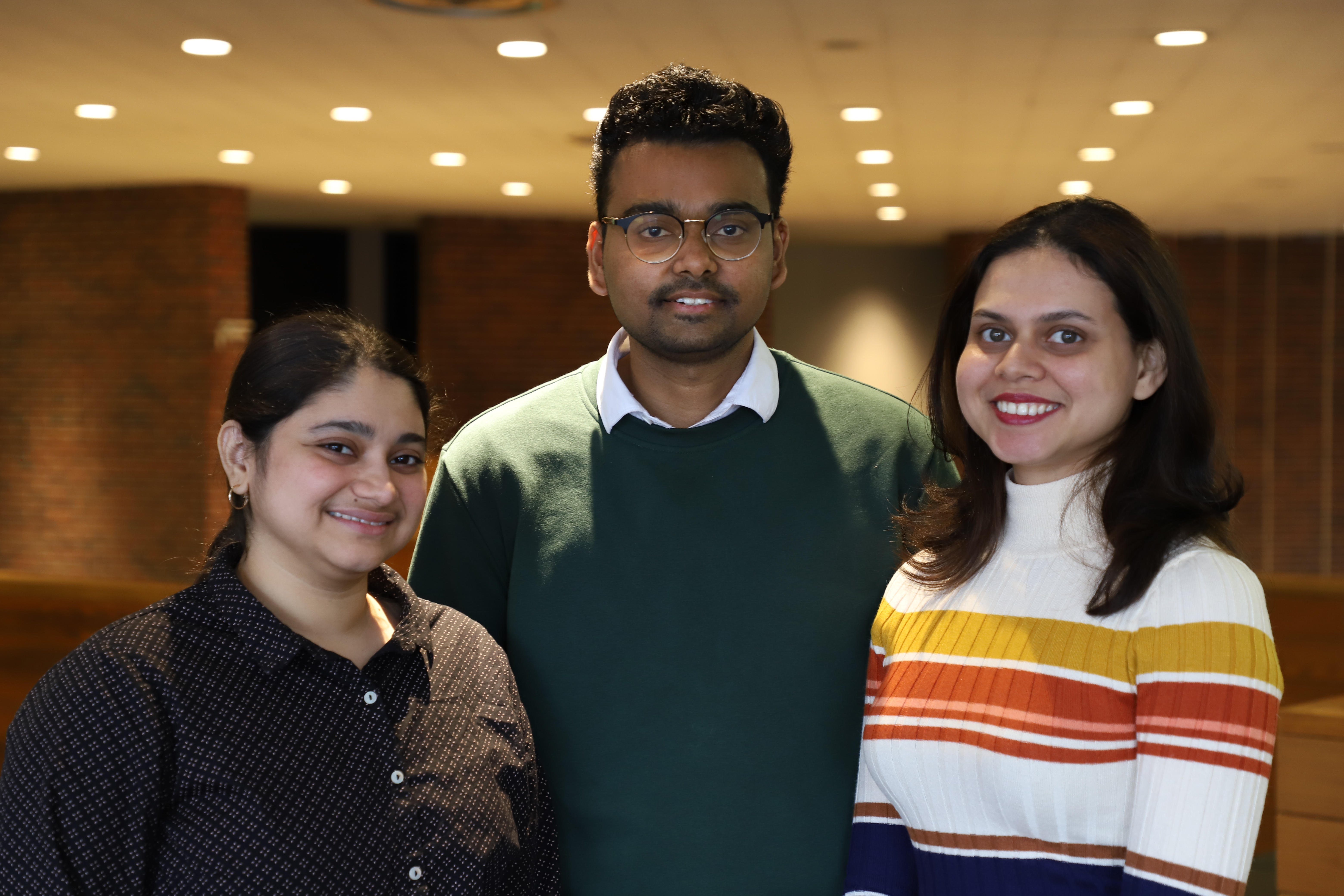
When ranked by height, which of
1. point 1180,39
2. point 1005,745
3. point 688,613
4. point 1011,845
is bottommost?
point 1011,845

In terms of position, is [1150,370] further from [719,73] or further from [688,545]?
[719,73]

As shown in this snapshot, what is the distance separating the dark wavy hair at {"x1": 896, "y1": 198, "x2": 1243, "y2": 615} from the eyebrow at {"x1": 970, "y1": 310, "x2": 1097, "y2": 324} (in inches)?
1.9

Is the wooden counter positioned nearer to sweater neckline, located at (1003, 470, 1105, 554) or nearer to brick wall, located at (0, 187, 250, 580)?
sweater neckline, located at (1003, 470, 1105, 554)

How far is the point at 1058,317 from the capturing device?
1.61 m

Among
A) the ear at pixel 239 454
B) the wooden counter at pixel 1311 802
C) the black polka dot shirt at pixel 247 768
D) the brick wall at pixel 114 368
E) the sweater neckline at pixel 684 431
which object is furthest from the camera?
the brick wall at pixel 114 368

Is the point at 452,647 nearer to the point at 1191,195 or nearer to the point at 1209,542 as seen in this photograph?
the point at 1209,542

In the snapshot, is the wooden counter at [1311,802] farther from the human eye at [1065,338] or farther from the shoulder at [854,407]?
the human eye at [1065,338]

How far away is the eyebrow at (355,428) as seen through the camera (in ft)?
5.11

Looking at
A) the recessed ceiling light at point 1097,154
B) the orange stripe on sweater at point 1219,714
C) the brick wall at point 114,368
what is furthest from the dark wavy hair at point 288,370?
the brick wall at point 114,368

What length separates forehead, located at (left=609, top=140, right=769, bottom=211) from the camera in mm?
1896

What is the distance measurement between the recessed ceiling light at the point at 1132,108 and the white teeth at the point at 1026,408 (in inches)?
207

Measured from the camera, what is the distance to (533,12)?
4898mm

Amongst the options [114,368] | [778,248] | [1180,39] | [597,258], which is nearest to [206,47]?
[1180,39]

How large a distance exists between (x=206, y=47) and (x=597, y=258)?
4218mm
